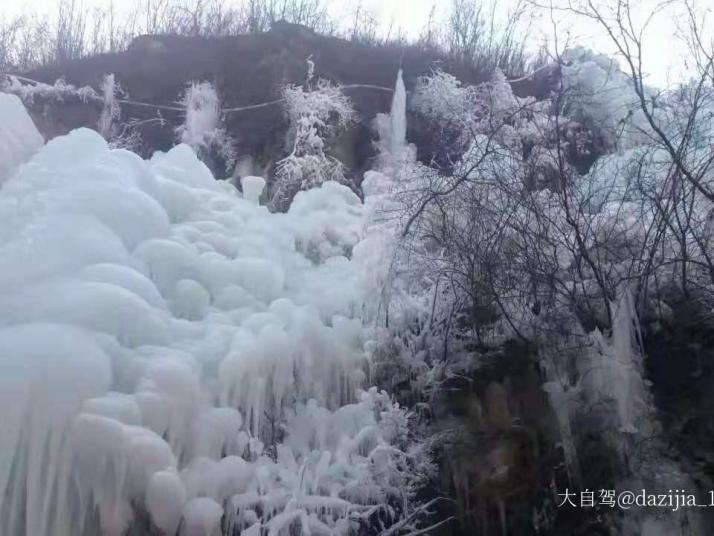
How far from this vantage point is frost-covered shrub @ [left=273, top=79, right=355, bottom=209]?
8.74 meters

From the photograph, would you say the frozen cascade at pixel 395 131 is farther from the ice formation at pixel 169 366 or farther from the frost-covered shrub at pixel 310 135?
the ice formation at pixel 169 366

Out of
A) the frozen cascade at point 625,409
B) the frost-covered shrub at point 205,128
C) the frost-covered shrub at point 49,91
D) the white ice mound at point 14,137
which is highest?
the frost-covered shrub at point 49,91

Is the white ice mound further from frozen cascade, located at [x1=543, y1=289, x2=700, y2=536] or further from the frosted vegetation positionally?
frozen cascade, located at [x1=543, y1=289, x2=700, y2=536]

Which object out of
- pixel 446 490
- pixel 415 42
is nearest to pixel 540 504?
pixel 446 490

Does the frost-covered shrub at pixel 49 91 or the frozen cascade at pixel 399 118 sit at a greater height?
the frost-covered shrub at pixel 49 91

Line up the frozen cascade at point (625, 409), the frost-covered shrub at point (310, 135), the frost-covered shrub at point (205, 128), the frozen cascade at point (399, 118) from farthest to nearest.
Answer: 1. the frozen cascade at point (399, 118)
2. the frost-covered shrub at point (205, 128)
3. the frost-covered shrub at point (310, 135)
4. the frozen cascade at point (625, 409)

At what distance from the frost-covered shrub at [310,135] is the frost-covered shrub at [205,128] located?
2.82ft

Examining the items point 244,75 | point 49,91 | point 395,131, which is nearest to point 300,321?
point 395,131

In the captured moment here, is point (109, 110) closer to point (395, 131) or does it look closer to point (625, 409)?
point (395, 131)

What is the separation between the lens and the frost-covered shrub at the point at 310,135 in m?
8.74

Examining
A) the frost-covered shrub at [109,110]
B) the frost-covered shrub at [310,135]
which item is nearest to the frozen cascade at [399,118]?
the frost-covered shrub at [310,135]

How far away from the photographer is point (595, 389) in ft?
17.8

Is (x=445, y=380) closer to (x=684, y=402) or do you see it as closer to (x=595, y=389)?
(x=595, y=389)

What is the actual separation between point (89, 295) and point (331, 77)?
22.3 feet
